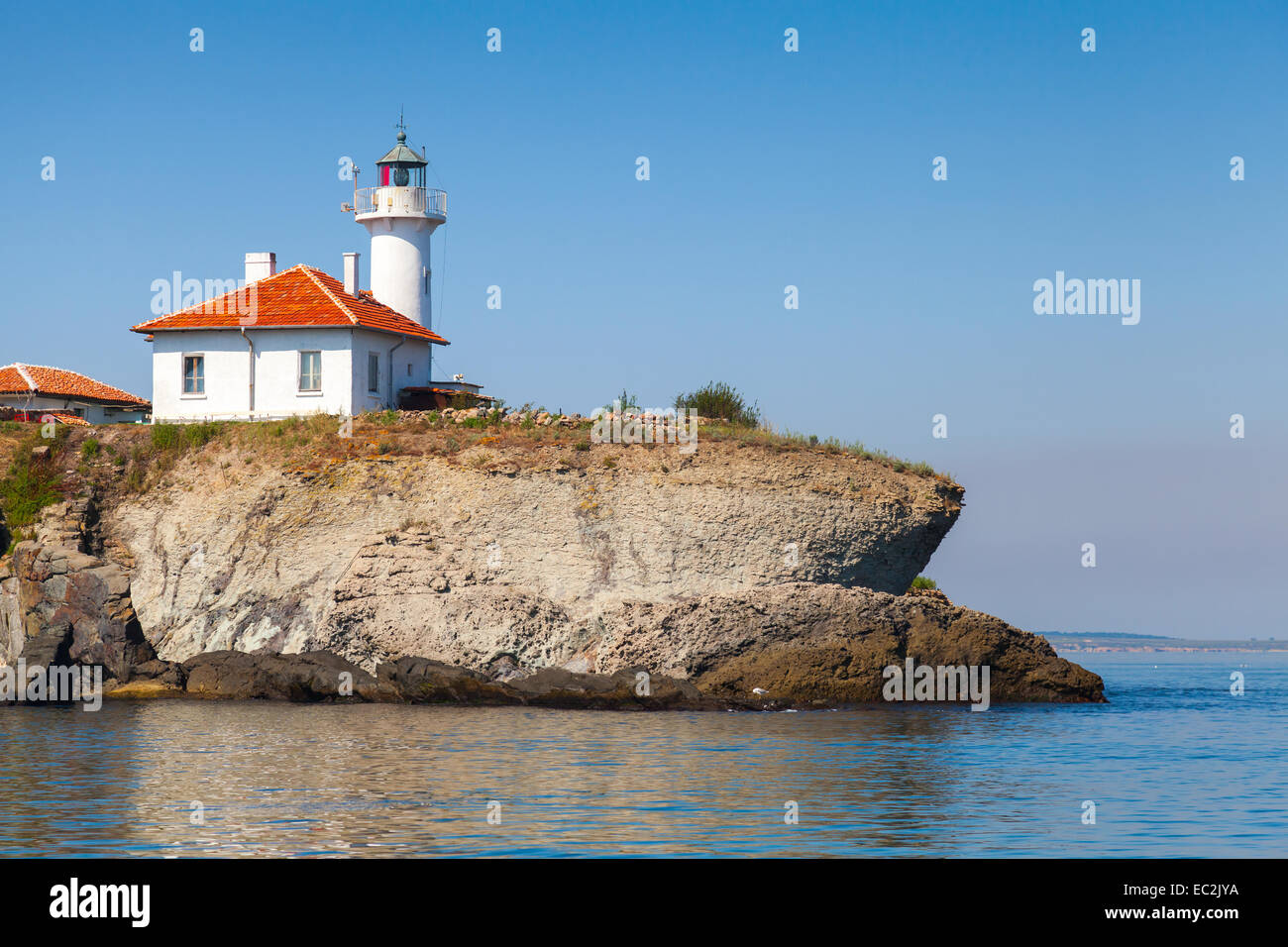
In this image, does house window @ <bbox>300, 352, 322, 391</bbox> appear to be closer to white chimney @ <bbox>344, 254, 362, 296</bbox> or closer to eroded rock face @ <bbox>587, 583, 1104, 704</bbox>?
white chimney @ <bbox>344, 254, 362, 296</bbox>

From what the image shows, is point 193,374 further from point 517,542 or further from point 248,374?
point 517,542

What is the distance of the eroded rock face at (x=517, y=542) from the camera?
3212cm

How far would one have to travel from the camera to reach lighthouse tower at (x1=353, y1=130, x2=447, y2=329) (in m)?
42.9

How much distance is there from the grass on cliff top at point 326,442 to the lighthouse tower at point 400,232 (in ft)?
24.4

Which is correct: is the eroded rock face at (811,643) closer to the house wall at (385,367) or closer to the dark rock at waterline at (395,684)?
the dark rock at waterline at (395,684)

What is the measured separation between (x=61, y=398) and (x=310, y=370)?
12270mm

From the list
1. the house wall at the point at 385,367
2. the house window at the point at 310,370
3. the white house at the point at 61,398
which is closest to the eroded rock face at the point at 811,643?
the house wall at the point at 385,367

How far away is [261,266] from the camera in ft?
138

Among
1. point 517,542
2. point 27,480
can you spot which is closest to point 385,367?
point 517,542

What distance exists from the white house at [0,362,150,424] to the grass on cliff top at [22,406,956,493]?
6.18m

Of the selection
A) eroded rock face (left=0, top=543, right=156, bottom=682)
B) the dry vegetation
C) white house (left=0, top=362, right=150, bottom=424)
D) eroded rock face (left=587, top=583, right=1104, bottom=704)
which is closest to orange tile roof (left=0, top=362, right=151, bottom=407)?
A: white house (left=0, top=362, right=150, bottom=424)

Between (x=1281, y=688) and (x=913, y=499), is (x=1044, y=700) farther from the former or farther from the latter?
(x=1281, y=688)

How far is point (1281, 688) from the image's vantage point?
155 feet
